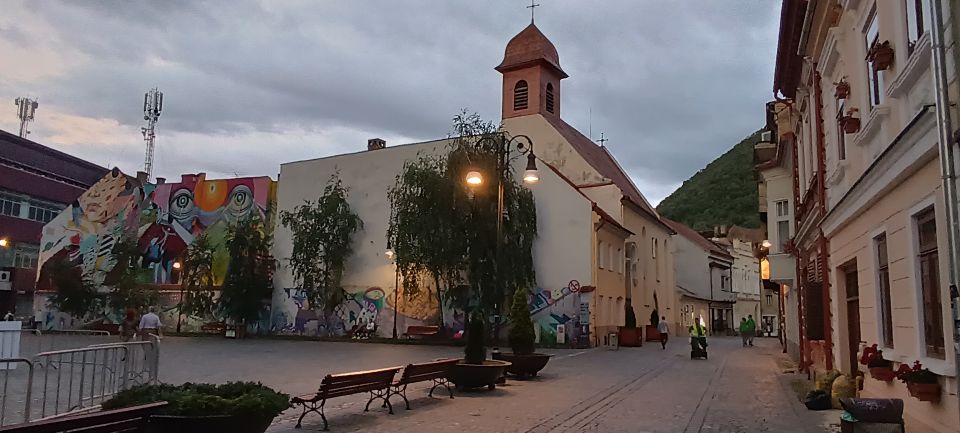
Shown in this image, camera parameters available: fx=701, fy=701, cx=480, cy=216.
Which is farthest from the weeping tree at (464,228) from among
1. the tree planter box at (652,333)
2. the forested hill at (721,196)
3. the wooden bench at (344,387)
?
the forested hill at (721,196)

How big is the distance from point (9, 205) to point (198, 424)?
2186 inches

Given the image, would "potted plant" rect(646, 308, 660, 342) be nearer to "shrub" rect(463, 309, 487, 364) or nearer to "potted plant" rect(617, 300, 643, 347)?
"potted plant" rect(617, 300, 643, 347)

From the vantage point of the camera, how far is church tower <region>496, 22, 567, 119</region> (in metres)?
40.2

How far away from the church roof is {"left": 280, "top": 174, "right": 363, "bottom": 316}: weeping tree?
42.0 feet

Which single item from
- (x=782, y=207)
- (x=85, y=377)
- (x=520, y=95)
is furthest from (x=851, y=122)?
(x=520, y=95)

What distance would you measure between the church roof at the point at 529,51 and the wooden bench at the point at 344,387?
101 ft

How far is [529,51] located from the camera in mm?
40562

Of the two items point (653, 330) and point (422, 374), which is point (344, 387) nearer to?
point (422, 374)

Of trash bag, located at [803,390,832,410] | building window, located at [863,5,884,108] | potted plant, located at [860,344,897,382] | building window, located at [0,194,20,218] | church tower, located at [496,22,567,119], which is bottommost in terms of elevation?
trash bag, located at [803,390,832,410]

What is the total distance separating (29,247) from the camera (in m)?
53.4

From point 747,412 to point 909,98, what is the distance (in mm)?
6715

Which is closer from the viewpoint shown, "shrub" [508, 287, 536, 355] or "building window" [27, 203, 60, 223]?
"shrub" [508, 287, 536, 355]

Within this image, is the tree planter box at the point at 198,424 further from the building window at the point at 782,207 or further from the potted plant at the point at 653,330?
the potted plant at the point at 653,330

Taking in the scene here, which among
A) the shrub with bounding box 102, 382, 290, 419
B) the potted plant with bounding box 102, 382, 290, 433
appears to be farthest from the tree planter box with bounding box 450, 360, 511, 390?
the potted plant with bounding box 102, 382, 290, 433
